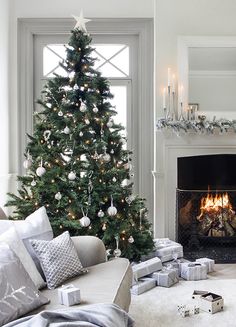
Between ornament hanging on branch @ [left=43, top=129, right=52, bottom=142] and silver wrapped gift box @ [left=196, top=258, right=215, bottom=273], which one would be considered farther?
silver wrapped gift box @ [left=196, top=258, right=215, bottom=273]

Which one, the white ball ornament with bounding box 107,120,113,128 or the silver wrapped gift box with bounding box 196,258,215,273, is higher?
the white ball ornament with bounding box 107,120,113,128

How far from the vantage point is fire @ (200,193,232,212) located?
4.27m

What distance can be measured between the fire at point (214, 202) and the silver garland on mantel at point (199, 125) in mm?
721

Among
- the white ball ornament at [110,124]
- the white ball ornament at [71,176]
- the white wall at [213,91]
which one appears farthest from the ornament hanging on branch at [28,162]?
the white wall at [213,91]

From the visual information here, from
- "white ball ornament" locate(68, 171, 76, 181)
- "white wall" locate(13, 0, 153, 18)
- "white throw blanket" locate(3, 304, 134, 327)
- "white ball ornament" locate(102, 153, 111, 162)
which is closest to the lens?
"white throw blanket" locate(3, 304, 134, 327)

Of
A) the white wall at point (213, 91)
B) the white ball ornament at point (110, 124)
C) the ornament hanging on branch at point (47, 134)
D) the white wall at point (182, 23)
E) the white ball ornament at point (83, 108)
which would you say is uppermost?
the white wall at point (182, 23)

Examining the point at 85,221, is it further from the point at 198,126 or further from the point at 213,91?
the point at 213,91

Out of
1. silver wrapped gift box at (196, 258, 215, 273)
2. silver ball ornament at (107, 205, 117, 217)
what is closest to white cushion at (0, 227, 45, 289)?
→ silver ball ornament at (107, 205, 117, 217)

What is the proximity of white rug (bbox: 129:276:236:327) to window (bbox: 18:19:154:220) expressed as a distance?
171 centimetres

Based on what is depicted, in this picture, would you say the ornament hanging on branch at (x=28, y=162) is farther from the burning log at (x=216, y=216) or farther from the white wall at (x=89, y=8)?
the white wall at (x=89, y=8)

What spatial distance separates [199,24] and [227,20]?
0.33m

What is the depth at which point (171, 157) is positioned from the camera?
4410 mm

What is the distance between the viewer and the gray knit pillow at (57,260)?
2221 millimetres

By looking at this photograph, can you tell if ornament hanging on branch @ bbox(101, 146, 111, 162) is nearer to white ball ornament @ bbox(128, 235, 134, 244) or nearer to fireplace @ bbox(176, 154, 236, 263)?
white ball ornament @ bbox(128, 235, 134, 244)
